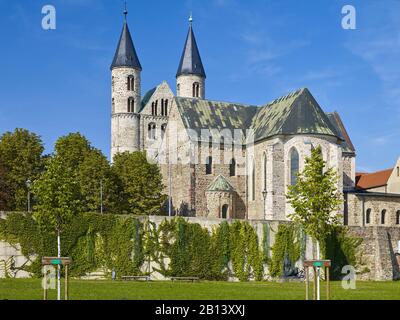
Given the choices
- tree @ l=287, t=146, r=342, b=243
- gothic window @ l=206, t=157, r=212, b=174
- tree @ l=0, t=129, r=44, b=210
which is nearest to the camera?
tree @ l=287, t=146, r=342, b=243

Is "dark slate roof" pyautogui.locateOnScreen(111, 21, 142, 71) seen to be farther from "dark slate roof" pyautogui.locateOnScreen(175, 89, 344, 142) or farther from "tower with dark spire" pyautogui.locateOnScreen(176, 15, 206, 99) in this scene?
"dark slate roof" pyautogui.locateOnScreen(175, 89, 344, 142)

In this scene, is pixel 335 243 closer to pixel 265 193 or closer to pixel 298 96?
pixel 265 193

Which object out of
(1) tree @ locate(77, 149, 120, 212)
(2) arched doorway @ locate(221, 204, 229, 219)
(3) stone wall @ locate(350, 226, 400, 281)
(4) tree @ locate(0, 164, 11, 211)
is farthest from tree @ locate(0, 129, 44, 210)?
(3) stone wall @ locate(350, 226, 400, 281)

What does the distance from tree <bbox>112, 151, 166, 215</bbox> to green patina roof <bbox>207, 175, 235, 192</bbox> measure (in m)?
4.42

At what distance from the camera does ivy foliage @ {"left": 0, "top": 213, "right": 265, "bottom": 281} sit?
41.5m

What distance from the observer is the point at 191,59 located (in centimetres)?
10294

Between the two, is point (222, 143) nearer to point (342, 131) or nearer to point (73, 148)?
point (73, 148)

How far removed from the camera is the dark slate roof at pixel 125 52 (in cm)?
9781

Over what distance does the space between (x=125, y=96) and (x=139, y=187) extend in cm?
3642

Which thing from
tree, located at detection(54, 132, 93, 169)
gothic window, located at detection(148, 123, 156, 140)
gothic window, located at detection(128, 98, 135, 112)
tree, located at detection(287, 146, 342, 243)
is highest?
gothic window, located at detection(128, 98, 135, 112)

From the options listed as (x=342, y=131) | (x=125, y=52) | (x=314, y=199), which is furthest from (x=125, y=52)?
(x=314, y=199)

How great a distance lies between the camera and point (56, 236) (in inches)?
1644
